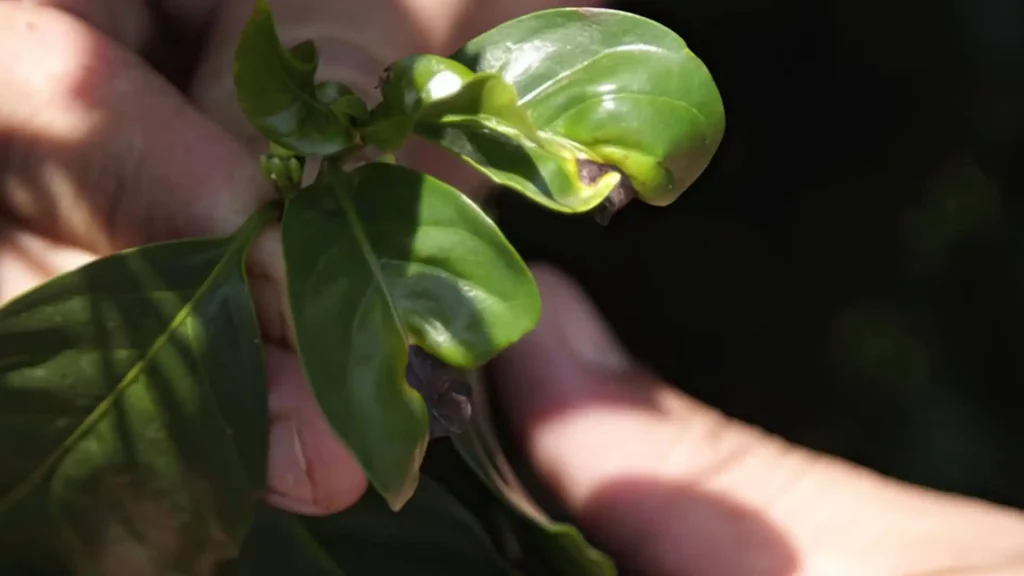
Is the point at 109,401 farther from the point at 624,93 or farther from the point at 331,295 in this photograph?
the point at 624,93

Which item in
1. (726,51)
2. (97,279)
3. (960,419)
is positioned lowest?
(960,419)

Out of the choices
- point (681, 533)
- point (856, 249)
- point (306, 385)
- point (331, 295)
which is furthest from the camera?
point (856, 249)

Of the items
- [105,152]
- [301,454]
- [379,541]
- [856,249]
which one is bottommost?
[856,249]

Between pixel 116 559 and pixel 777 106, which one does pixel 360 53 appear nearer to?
pixel 116 559

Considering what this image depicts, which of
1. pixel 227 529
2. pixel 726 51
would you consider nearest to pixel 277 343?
pixel 227 529

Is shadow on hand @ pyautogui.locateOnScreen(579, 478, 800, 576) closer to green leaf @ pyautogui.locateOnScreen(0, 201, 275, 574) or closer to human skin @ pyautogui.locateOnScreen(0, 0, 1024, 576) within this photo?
human skin @ pyautogui.locateOnScreen(0, 0, 1024, 576)

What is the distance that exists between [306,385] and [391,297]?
0.38ft

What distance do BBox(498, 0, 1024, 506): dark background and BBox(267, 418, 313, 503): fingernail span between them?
18.9 inches

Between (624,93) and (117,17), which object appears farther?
(117,17)

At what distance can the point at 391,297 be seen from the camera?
331 millimetres

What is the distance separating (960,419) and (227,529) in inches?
27.9

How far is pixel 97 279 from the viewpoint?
0.36 meters

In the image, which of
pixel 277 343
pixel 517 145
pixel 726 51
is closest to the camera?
pixel 517 145

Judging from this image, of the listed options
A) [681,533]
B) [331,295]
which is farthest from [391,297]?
[681,533]
